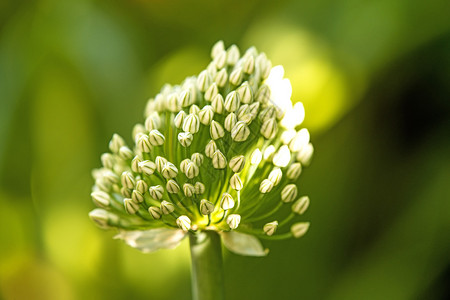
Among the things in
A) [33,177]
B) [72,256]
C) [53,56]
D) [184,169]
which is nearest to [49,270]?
[72,256]

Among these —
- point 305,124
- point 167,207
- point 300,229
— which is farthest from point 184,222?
point 305,124

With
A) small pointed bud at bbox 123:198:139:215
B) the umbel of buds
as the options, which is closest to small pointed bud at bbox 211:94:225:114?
the umbel of buds

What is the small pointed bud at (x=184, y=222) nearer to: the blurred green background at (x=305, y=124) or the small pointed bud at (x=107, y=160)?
the small pointed bud at (x=107, y=160)

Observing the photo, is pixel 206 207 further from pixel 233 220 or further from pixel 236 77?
pixel 236 77

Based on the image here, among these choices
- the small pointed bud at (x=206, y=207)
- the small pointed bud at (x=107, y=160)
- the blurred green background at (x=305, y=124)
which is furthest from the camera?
the blurred green background at (x=305, y=124)

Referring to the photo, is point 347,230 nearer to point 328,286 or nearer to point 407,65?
point 328,286

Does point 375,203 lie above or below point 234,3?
below

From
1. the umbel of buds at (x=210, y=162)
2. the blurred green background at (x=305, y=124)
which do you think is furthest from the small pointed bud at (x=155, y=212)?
the blurred green background at (x=305, y=124)
